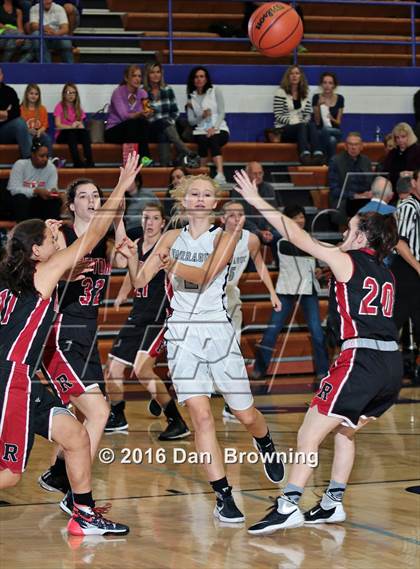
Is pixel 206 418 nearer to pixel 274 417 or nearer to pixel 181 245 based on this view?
pixel 181 245

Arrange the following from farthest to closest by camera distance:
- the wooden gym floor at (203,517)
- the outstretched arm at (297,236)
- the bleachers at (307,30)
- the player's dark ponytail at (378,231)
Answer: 1. the bleachers at (307,30)
2. the player's dark ponytail at (378,231)
3. the outstretched arm at (297,236)
4. the wooden gym floor at (203,517)

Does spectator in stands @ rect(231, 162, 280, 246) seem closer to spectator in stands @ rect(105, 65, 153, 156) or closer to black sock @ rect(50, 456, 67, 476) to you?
Answer: spectator in stands @ rect(105, 65, 153, 156)

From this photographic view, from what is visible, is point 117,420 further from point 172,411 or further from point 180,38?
point 180,38

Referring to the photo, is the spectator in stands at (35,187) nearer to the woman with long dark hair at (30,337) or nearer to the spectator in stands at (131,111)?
the spectator in stands at (131,111)

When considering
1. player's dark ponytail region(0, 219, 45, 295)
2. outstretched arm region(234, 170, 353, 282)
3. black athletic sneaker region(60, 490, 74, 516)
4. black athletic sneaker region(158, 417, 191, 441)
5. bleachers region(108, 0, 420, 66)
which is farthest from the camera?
bleachers region(108, 0, 420, 66)

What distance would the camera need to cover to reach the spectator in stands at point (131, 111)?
11.4m

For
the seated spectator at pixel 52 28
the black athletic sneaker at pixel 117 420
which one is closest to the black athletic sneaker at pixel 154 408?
the black athletic sneaker at pixel 117 420

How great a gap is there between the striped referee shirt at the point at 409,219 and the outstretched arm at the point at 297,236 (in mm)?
3810

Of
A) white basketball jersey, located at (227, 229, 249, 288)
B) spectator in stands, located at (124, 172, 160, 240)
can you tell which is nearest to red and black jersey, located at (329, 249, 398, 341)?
white basketball jersey, located at (227, 229, 249, 288)

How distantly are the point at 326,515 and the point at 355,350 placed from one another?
83 centimetres

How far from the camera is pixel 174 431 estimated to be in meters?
7.60

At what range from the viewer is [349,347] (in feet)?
17.0

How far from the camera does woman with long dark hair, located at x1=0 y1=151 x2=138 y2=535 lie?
15.4ft

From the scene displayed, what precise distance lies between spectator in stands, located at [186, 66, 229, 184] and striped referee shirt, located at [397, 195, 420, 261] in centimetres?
338
